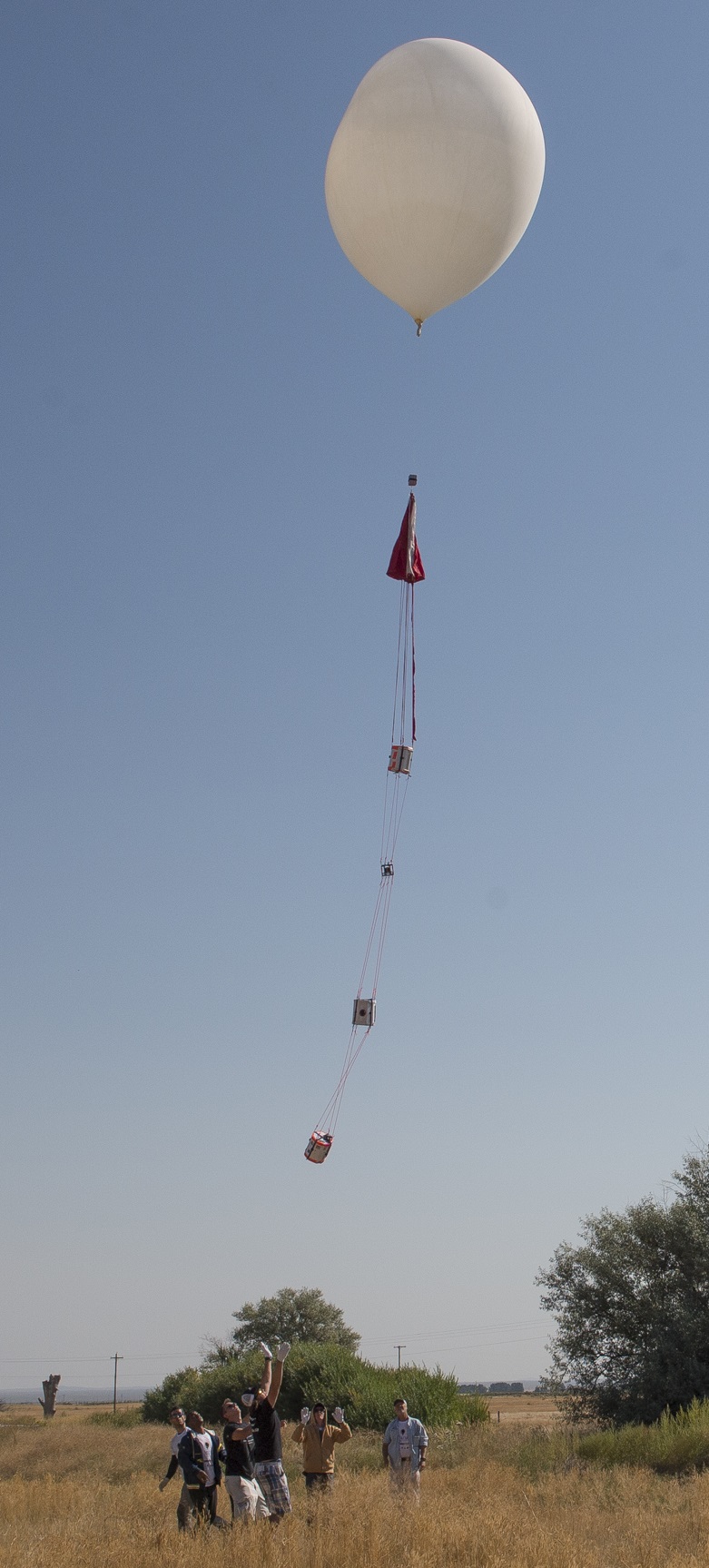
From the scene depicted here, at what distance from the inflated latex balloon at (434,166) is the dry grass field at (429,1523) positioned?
1362cm

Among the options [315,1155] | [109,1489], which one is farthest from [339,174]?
[109,1489]

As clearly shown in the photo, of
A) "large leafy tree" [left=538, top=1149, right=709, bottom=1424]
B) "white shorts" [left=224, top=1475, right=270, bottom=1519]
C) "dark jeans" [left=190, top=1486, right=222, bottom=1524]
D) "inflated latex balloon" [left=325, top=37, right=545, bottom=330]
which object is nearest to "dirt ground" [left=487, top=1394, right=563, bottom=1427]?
"large leafy tree" [left=538, top=1149, right=709, bottom=1424]

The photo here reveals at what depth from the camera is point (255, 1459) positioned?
12875 millimetres

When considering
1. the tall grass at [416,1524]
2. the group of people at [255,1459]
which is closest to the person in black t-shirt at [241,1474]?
the group of people at [255,1459]

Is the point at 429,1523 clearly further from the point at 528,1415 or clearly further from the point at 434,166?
the point at 528,1415

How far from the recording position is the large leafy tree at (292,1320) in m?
61.5

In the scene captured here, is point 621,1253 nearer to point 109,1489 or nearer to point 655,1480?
point 655,1480

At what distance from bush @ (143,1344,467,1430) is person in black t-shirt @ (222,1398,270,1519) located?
14.7 meters

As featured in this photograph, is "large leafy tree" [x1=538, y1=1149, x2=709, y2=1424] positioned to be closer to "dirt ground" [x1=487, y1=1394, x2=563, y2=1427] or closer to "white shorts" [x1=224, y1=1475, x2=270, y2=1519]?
"dirt ground" [x1=487, y1=1394, x2=563, y2=1427]

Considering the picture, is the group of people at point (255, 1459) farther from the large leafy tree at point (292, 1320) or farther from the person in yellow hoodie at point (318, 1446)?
the large leafy tree at point (292, 1320)

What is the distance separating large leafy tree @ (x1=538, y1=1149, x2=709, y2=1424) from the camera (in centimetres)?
2534

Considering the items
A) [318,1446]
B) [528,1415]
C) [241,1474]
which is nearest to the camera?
[241,1474]

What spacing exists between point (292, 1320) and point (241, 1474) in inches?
2166

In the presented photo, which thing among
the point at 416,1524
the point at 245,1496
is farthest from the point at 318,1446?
the point at 416,1524
